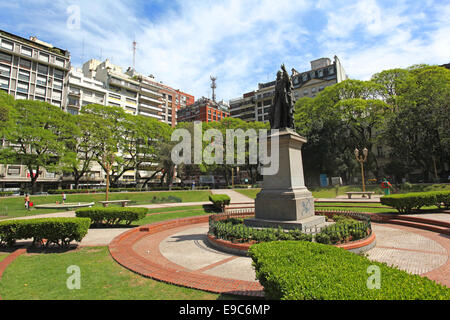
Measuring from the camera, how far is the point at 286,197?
872 centimetres

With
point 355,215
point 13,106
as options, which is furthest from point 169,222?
point 13,106

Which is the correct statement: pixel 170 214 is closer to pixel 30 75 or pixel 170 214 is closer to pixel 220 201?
pixel 220 201

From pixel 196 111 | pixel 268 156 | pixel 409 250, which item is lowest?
pixel 409 250

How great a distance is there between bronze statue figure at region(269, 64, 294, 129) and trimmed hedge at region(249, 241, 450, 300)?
22.5ft

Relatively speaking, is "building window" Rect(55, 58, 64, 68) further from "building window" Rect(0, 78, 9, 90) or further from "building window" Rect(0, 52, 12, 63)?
"building window" Rect(0, 78, 9, 90)

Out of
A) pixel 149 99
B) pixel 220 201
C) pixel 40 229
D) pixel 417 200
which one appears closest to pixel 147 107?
pixel 149 99

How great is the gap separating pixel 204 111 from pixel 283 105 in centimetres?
7905

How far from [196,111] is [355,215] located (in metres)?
84.4

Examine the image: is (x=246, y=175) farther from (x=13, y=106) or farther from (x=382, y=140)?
(x=13, y=106)

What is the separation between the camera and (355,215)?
10.9 metres

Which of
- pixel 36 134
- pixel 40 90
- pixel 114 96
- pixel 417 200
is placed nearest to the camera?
pixel 417 200

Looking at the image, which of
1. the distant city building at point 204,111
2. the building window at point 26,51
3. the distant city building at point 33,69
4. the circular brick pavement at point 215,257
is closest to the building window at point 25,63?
the distant city building at point 33,69

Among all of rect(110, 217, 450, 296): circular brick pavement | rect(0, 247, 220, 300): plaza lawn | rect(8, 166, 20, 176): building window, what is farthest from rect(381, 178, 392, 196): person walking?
rect(8, 166, 20, 176): building window

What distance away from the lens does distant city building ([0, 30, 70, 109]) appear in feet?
157
